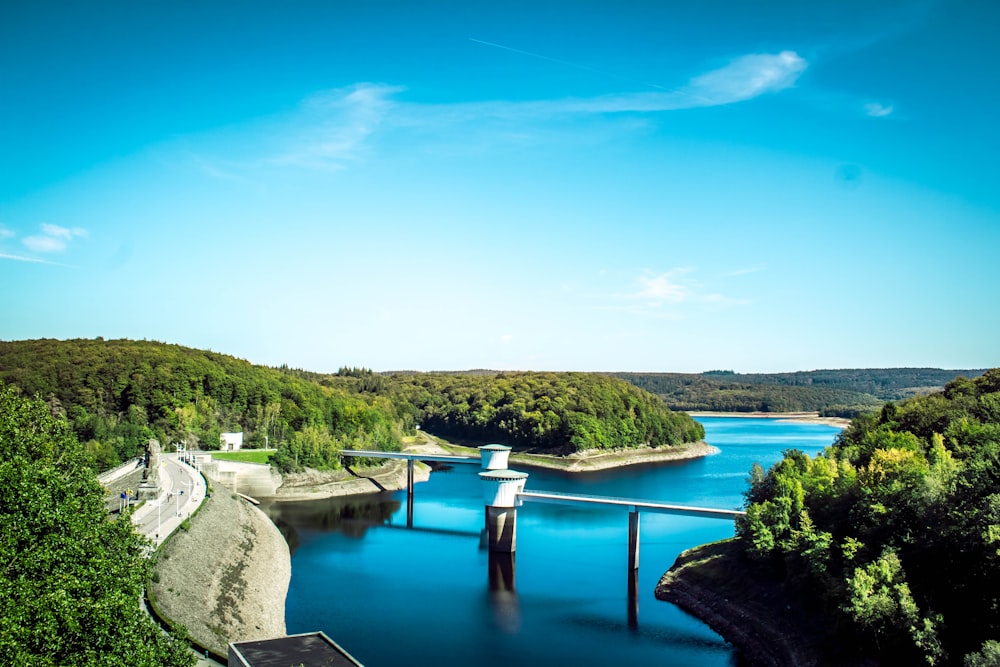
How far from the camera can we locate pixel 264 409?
3450 inches

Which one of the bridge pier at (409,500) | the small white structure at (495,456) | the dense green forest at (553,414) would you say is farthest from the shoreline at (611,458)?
the small white structure at (495,456)

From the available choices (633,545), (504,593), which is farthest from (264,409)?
(633,545)

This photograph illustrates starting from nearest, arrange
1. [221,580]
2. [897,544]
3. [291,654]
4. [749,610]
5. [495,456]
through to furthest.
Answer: [291,654], [897,544], [749,610], [221,580], [495,456]

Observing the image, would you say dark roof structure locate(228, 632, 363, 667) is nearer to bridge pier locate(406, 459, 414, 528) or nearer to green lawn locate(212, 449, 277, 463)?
bridge pier locate(406, 459, 414, 528)

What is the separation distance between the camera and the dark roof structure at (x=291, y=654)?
1864 centimetres

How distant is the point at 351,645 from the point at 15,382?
66127mm

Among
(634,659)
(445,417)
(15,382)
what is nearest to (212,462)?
(15,382)

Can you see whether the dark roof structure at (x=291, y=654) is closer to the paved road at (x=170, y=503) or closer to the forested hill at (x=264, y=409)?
the paved road at (x=170, y=503)

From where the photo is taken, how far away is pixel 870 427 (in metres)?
47.6

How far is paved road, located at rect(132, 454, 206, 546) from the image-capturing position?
121 feet

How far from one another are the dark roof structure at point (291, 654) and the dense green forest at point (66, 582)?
1757 mm

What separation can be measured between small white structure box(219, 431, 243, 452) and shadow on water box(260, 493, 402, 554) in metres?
17.5

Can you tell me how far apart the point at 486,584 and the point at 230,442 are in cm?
4819

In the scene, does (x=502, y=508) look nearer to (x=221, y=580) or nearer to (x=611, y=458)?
(x=221, y=580)
